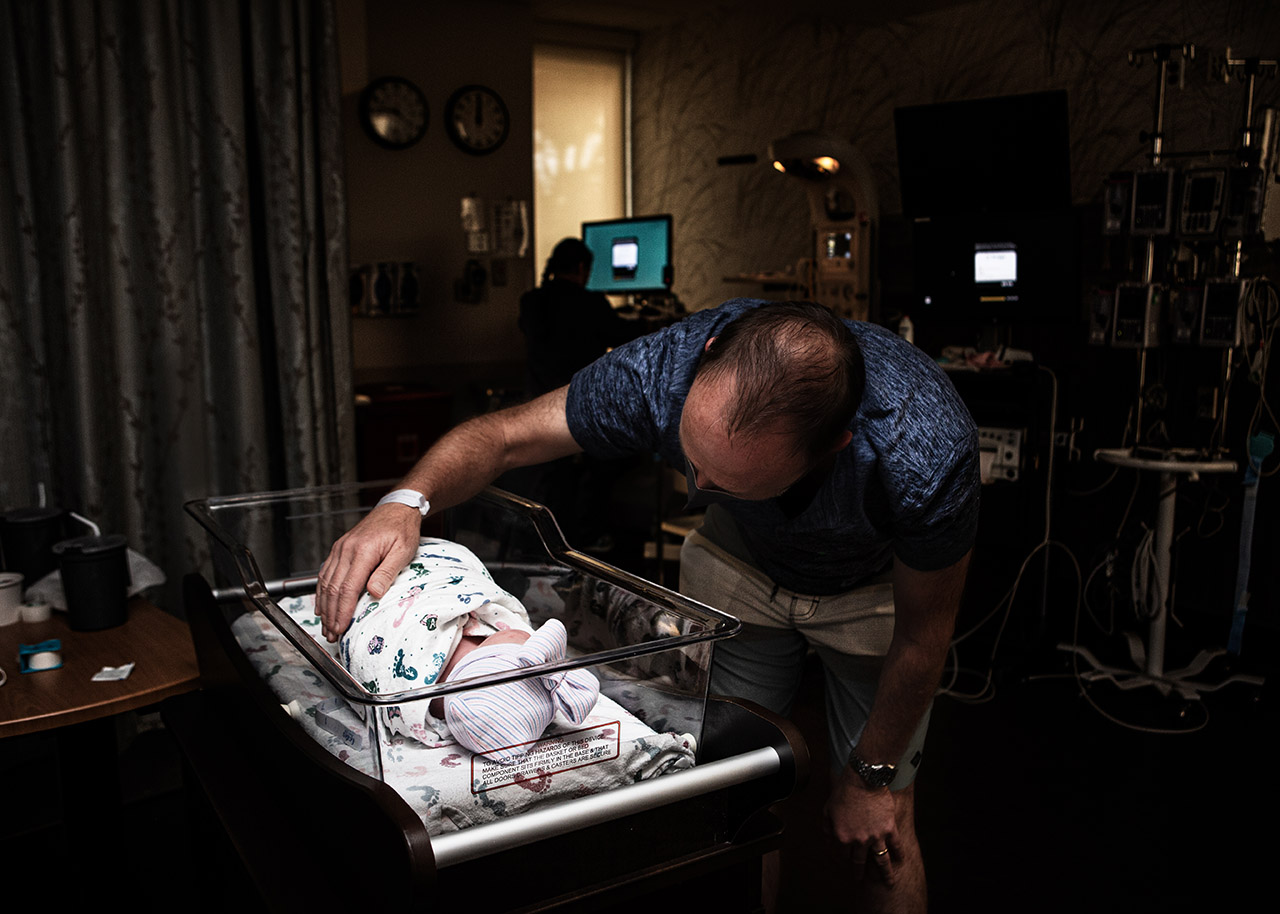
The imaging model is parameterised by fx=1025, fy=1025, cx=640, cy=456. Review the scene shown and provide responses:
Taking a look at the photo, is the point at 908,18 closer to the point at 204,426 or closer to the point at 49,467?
the point at 204,426

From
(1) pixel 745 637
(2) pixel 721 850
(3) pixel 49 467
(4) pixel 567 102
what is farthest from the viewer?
(4) pixel 567 102

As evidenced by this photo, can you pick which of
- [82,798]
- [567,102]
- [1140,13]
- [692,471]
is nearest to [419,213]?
[567,102]

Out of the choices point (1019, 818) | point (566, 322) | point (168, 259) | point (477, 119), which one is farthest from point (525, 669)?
point (477, 119)

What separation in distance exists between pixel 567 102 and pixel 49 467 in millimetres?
4188

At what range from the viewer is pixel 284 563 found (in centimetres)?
194

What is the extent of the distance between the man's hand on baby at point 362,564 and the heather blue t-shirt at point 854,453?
0.28 metres

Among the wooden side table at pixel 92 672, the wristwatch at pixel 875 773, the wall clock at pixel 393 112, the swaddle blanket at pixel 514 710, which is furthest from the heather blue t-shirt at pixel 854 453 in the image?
the wall clock at pixel 393 112

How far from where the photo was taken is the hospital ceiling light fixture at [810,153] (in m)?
3.96

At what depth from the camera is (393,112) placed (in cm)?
480

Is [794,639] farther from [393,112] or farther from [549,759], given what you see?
[393,112]

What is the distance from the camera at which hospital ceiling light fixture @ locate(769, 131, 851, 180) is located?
13.0 ft

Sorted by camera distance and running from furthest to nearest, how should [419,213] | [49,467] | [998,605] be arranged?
[419,213], [998,605], [49,467]

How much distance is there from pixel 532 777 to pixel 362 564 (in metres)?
0.37

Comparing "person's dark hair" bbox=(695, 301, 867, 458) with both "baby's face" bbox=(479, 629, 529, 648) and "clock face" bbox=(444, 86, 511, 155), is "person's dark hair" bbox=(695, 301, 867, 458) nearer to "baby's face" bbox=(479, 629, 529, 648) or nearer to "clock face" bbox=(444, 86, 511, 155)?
"baby's face" bbox=(479, 629, 529, 648)
